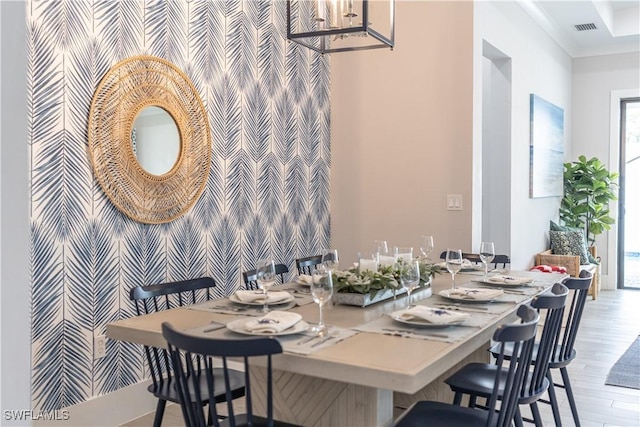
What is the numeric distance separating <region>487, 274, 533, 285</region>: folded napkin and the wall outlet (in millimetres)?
1933

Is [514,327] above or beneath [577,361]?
above

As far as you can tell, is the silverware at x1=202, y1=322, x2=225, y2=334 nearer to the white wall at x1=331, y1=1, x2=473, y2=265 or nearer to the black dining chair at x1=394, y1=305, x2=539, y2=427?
the black dining chair at x1=394, y1=305, x2=539, y2=427

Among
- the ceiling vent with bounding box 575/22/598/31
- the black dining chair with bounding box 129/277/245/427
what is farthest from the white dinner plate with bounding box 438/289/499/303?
the ceiling vent with bounding box 575/22/598/31

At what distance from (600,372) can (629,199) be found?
4.32 metres

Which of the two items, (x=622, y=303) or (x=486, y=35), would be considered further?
(x=622, y=303)

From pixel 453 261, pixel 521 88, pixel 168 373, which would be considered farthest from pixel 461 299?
pixel 521 88

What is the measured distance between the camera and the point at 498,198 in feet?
17.7

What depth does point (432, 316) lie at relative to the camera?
6.55ft

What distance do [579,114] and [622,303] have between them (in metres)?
2.53

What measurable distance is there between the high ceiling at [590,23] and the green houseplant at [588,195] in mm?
1374

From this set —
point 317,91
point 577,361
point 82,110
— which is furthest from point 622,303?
point 82,110

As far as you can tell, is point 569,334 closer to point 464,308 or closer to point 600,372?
point 464,308

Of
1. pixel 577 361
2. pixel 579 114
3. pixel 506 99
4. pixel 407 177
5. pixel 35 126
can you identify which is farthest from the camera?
pixel 579 114

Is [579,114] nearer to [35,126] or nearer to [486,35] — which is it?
[486,35]
